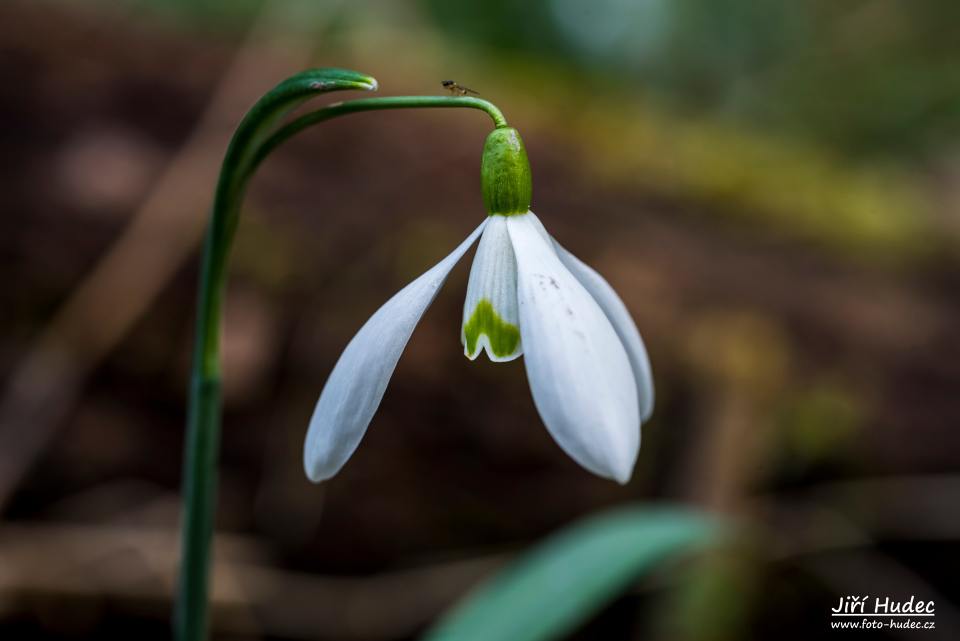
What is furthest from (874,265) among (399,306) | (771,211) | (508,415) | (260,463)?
(399,306)

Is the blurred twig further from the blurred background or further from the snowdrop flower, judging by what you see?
the snowdrop flower

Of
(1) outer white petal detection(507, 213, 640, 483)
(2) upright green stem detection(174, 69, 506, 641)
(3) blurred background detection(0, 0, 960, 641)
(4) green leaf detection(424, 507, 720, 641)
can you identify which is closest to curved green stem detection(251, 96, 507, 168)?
(2) upright green stem detection(174, 69, 506, 641)

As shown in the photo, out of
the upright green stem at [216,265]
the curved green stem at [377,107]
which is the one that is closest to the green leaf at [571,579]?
the upright green stem at [216,265]

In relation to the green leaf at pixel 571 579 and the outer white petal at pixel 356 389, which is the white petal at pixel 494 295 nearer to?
the outer white petal at pixel 356 389

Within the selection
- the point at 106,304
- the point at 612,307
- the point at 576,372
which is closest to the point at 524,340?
the point at 576,372

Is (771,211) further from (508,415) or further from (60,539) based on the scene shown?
(60,539)

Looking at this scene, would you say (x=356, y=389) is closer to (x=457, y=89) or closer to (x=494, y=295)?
(x=494, y=295)
